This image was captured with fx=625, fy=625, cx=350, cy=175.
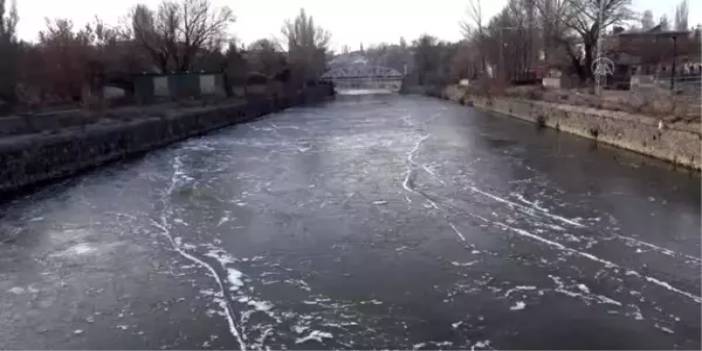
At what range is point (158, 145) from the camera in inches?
949

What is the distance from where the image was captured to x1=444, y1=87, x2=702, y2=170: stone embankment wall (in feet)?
51.7

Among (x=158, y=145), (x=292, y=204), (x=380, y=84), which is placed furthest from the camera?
(x=380, y=84)

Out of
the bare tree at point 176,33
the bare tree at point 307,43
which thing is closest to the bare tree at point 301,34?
the bare tree at point 307,43

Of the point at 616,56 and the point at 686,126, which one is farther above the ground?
the point at 616,56

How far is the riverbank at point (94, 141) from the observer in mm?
15523

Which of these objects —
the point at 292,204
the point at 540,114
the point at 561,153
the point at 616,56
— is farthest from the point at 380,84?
the point at 292,204

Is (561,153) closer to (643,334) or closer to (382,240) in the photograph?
(382,240)

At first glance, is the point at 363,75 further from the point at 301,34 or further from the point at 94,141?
the point at 94,141

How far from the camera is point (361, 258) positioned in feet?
28.6

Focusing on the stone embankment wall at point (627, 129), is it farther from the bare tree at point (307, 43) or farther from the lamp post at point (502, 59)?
the bare tree at point (307, 43)

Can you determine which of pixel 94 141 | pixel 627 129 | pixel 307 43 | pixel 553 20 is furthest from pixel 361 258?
pixel 307 43

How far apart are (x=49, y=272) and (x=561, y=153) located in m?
15.1

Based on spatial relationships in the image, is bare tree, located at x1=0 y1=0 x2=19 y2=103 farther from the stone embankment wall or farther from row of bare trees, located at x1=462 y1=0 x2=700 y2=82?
row of bare trees, located at x1=462 y1=0 x2=700 y2=82

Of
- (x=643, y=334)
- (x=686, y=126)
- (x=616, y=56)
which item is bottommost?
(x=643, y=334)
